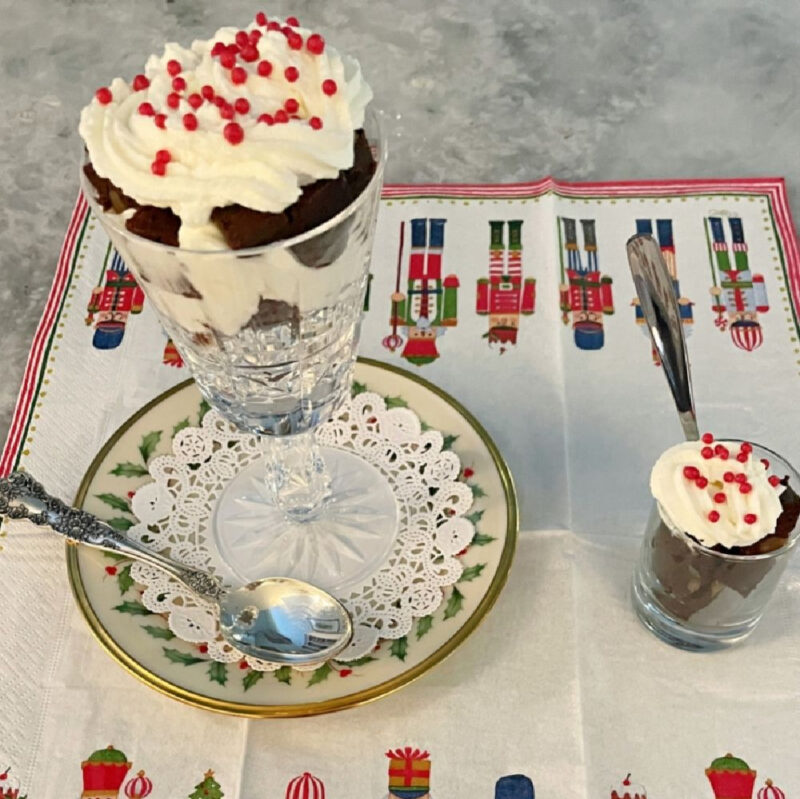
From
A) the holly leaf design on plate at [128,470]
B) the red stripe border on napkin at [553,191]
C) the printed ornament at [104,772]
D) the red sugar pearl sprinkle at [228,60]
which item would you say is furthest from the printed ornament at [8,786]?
the red sugar pearl sprinkle at [228,60]

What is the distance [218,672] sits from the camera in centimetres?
69

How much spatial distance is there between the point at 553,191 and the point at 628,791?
2.16ft

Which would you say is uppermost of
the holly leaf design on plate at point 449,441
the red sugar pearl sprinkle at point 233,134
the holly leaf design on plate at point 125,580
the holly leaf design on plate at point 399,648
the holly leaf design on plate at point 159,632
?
the holly leaf design on plate at point 449,441

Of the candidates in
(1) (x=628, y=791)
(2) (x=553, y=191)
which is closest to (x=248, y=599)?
(1) (x=628, y=791)

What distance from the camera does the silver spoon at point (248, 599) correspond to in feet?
2.29

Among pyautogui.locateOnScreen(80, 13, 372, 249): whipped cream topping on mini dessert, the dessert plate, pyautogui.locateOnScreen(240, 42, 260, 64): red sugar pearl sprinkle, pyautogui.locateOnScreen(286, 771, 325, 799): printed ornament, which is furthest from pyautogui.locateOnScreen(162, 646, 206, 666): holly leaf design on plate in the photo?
pyautogui.locateOnScreen(240, 42, 260, 64): red sugar pearl sprinkle

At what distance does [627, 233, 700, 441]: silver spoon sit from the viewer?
80cm

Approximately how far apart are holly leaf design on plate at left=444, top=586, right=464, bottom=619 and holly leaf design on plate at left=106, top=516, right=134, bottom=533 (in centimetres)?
27

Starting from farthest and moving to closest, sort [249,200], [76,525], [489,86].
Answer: [489,86], [76,525], [249,200]

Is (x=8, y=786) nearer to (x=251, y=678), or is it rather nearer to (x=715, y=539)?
(x=251, y=678)

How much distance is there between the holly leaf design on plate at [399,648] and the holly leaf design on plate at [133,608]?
189mm

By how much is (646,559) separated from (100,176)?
47 centimetres

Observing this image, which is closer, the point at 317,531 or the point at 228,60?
the point at 228,60

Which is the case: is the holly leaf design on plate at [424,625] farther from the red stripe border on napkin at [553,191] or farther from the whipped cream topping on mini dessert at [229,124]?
the red stripe border on napkin at [553,191]
